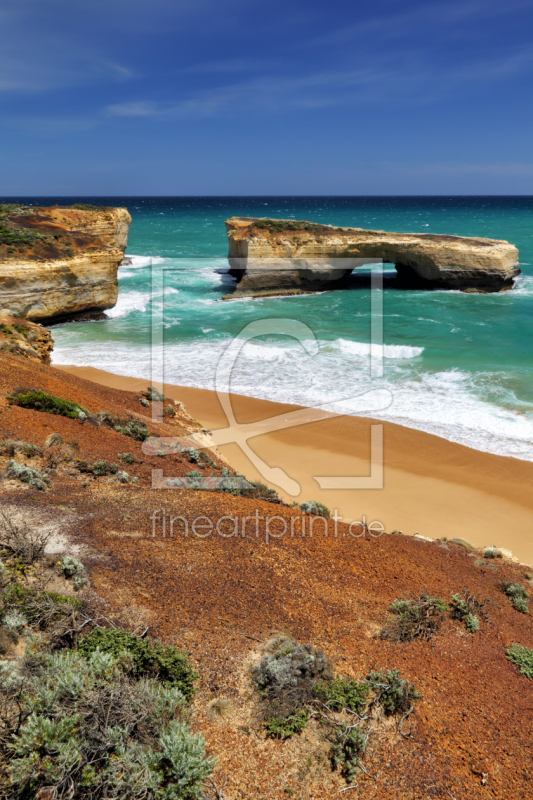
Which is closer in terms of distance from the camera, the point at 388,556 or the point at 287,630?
the point at 287,630

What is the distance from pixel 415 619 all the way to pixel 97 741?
4.03 m

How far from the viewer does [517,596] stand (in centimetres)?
754

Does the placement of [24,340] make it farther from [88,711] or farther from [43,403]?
[88,711]

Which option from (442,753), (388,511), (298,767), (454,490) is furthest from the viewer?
(454,490)

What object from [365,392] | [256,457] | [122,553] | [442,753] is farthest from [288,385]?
[442,753]

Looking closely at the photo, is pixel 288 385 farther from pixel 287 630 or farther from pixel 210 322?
pixel 287 630

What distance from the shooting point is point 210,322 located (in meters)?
31.5

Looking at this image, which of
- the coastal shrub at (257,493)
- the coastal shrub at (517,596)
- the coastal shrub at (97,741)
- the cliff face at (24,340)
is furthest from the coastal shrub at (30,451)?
the coastal shrub at (517,596)

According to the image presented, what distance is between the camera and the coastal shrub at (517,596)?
7.33 m

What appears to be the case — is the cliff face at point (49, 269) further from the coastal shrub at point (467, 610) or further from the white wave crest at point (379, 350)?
the coastal shrub at point (467, 610)

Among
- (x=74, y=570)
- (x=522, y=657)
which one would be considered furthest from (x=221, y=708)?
(x=522, y=657)

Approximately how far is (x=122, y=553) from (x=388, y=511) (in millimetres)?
7308

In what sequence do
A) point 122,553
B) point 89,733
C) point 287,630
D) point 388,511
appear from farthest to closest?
1. point 388,511
2. point 122,553
3. point 287,630
4. point 89,733

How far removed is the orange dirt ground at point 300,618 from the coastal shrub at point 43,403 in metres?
1.80
